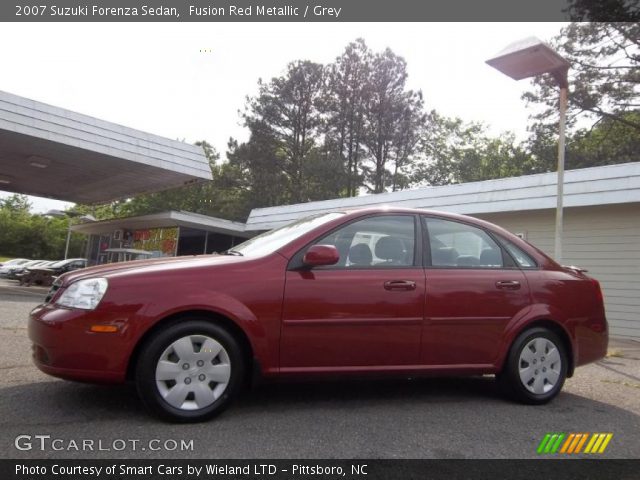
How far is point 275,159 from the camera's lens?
38438 mm

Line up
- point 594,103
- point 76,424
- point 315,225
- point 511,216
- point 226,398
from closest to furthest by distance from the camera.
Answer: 1. point 76,424
2. point 226,398
3. point 315,225
4. point 511,216
5. point 594,103

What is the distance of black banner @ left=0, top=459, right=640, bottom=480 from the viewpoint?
99.9 inches

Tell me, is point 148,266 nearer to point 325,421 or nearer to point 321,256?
point 321,256

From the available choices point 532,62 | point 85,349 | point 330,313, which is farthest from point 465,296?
point 532,62

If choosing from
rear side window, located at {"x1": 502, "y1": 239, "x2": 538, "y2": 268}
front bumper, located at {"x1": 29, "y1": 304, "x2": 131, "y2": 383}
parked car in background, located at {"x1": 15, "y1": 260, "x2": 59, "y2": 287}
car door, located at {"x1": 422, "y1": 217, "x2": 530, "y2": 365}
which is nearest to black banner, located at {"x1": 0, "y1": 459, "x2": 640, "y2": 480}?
front bumper, located at {"x1": 29, "y1": 304, "x2": 131, "y2": 383}

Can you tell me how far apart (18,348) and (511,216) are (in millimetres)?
10556

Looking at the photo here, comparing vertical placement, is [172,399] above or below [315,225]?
below

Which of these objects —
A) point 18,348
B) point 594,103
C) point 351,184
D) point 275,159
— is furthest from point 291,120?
point 18,348

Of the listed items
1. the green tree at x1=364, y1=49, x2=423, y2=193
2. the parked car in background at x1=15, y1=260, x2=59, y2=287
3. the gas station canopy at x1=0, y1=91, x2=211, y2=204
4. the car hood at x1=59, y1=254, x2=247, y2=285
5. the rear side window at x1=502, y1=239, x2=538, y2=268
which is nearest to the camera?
the car hood at x1=59, y1=254, x2=247, y2=285

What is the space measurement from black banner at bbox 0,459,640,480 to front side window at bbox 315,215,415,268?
150 centimetres

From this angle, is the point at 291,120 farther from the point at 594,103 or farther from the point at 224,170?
the point at 594,103

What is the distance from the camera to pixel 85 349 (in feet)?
10.6
